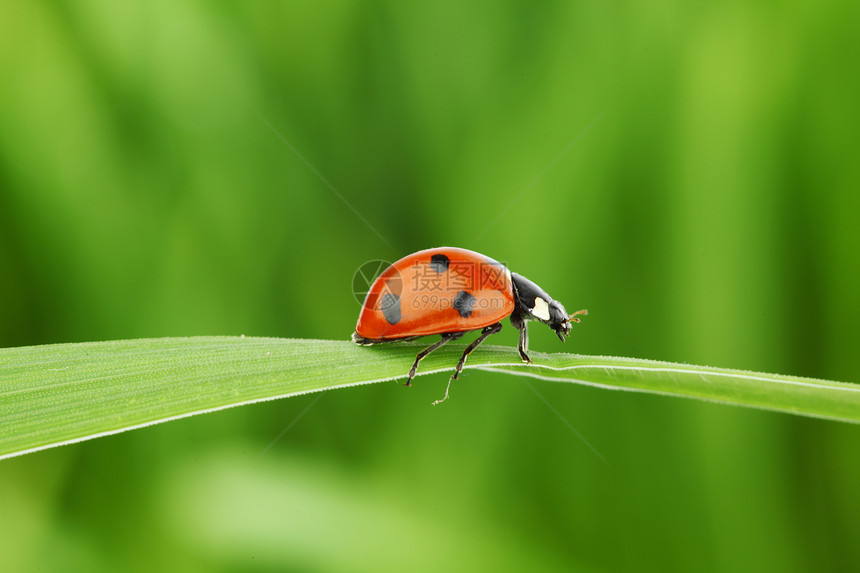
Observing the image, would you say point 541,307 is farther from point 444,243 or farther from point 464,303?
point 444,243

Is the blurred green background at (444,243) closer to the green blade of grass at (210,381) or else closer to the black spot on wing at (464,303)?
the black spot on wing at (464,303)

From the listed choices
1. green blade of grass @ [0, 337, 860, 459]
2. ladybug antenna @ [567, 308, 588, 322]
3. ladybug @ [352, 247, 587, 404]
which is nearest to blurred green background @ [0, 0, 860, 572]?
ladybug antenna @ [567, 308, 588, 322]

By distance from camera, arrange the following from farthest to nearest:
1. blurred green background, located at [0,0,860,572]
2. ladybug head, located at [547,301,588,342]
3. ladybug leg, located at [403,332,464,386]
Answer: ladybug head, located at [547,301,588,342] → blurred green background, located at [0,0,860,572] → ladybug leg, located at [403,332,464,386]

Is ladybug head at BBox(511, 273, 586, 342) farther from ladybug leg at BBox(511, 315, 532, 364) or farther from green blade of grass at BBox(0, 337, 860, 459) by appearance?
green blade of grass at BBox(0, 337, 860, 459)

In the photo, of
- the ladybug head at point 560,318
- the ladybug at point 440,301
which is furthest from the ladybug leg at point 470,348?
the ladybug head at point 560,318

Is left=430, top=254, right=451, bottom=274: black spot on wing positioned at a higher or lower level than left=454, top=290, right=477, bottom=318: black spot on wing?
higher

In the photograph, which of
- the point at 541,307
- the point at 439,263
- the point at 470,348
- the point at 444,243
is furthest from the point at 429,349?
the point at 444,243

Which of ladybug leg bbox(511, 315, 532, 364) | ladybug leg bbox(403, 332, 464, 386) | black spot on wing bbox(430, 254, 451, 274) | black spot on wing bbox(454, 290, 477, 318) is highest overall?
black spot on wing bbox(430, 254, 451, 274)
